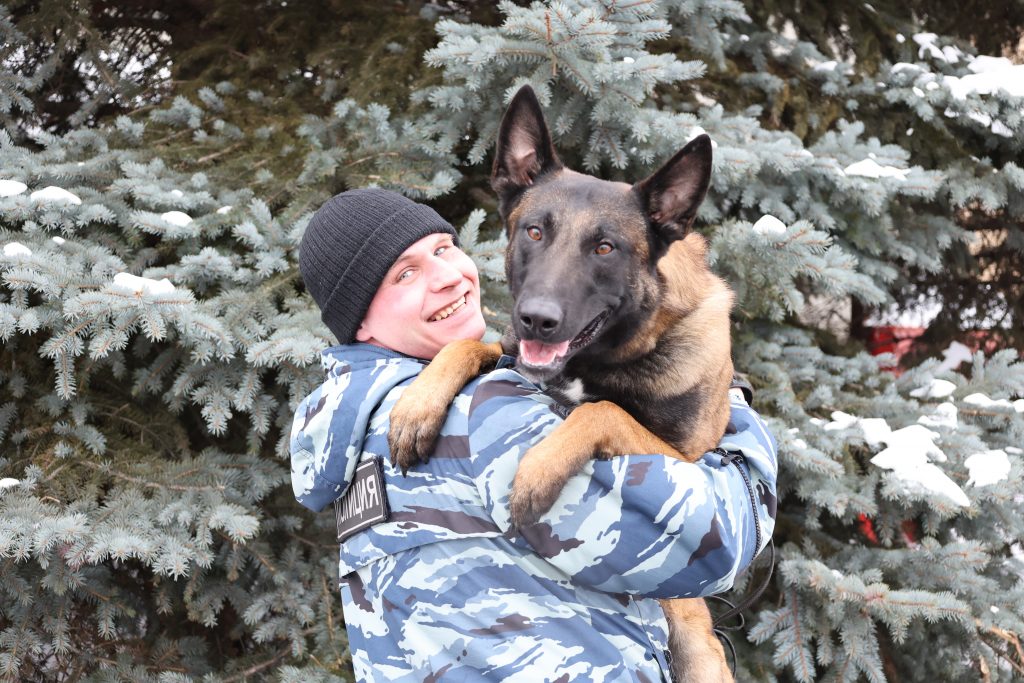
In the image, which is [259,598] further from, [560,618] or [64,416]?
[560,618]

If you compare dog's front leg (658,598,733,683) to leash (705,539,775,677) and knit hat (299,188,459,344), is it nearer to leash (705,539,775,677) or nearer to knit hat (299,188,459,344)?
leash (705,539,775,677)

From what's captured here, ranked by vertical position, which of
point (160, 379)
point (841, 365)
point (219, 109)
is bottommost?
point (841, 365)

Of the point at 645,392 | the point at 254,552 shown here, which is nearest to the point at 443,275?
the point at 645,392

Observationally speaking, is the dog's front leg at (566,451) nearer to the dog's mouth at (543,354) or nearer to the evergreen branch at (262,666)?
the dog's mouth at (543,354)

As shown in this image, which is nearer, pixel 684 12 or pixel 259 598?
pixel 259 598

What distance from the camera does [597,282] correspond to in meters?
2.08

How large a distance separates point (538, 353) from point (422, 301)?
15.6 inches

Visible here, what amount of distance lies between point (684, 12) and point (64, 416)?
11.1 feet

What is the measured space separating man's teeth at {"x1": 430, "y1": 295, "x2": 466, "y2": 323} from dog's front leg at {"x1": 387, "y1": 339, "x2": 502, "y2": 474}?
19cm

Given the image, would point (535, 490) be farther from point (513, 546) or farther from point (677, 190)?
point (677, 190)

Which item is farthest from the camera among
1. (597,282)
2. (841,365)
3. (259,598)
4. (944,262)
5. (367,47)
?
(944,262)

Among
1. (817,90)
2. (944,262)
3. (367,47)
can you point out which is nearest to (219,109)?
(367,47)

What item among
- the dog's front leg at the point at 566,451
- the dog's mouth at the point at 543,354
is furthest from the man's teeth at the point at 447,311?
the dog's front leg at the point at 566,451

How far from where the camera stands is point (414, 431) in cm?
172
